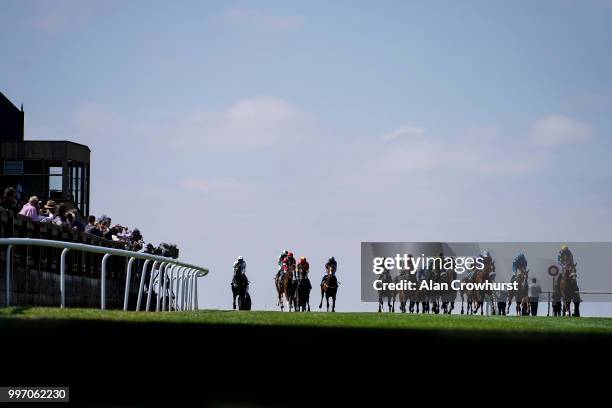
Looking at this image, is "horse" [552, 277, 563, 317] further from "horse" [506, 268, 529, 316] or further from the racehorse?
the racehorse

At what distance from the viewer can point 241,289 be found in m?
37.2

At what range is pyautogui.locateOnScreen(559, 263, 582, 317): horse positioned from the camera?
3853 centimetres

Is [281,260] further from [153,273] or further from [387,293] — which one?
[153,273]

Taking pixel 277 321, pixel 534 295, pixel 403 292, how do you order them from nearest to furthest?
1. pixel 277 321
2. pixel 534 295
3. pixel 403 292

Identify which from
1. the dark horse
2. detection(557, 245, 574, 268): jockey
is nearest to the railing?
the dark horse

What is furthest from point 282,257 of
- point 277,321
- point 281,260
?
point 277,321

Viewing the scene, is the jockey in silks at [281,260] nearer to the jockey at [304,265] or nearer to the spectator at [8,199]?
the jockey at [304,265]

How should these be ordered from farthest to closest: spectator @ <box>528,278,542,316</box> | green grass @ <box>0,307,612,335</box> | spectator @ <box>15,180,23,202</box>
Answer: spectator @ <box>528,278,542,316</box>, spectator @ <box>15,180,23,202</box>, green grass @ <box>0,307,612,335</box>

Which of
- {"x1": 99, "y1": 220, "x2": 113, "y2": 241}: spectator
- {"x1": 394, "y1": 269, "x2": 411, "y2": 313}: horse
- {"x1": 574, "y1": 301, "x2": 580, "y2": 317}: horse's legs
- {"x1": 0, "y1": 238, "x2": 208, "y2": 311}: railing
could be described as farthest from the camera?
{"x1": 394, "y1": 269, "x2": 411, "y2": 313}: horse

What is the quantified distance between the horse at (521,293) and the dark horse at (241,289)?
9858 mm

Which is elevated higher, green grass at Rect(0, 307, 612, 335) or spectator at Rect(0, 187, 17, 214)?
spectator at Rect(0, 187, 17, 214)

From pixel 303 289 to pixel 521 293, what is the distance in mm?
7711

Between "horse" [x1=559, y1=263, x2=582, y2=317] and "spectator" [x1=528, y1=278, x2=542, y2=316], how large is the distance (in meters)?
2.48

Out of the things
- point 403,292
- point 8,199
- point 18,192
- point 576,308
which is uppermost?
point 18,192
